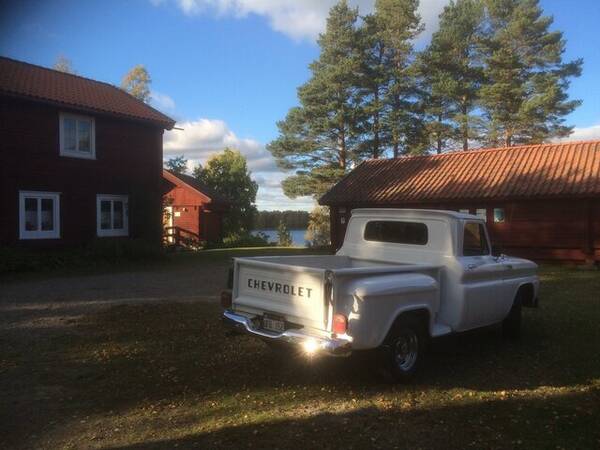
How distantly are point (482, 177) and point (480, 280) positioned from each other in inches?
635

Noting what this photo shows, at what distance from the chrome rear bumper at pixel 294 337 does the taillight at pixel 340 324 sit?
7 centimetres

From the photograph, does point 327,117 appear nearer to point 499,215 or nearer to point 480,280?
point 499,215

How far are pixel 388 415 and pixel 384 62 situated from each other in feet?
120

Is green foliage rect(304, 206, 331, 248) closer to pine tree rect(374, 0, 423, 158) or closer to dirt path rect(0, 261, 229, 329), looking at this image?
pine tree rect(374, 0, 423, 158)

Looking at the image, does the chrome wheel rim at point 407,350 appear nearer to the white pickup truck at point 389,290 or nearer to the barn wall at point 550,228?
the white pickup truck at point 389,290

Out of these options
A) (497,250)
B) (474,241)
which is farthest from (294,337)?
(497,250)

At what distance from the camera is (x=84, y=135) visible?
721 inches

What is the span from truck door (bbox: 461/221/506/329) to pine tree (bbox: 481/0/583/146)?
2909cm

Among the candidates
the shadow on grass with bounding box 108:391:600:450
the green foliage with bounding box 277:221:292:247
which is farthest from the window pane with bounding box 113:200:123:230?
the green foliage with bounding box 277:221:292:247

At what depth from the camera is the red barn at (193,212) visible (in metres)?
33.4

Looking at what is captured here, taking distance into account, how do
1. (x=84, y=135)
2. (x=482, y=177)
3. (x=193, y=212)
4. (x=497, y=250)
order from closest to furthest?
(x=497, y=250) < (x=84, y=135) < (x=482, y=177) < (x=193, y=212)

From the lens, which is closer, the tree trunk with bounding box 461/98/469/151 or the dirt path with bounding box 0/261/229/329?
the dirt path with bounding box 0/261/229/329

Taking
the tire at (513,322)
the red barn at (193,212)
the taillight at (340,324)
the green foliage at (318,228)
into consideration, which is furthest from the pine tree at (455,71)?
the taillight at (340,324)

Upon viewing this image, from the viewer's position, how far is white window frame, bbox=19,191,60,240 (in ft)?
53.8
